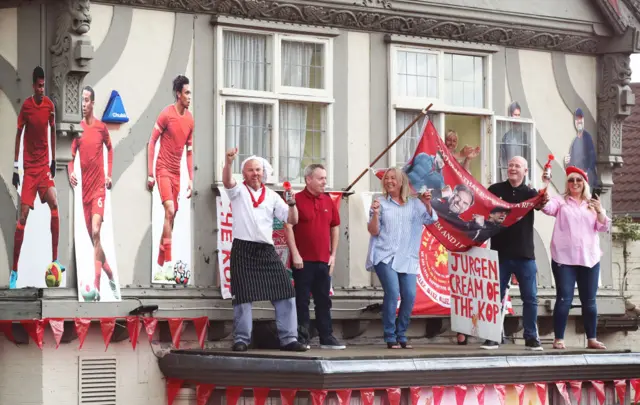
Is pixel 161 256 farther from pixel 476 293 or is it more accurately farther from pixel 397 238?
pixel 476 293

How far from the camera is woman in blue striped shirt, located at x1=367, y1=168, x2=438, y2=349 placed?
53.9 ft

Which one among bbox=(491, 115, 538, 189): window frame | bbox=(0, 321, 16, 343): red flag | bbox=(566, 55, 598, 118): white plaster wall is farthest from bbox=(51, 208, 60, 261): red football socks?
bbox=(566, 55, 598, 118): white plaster wall

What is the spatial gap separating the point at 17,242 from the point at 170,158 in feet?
5.99

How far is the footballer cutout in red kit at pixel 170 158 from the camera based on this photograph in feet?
53.3

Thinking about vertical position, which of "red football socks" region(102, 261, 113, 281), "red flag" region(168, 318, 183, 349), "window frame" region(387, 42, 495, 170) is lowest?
"red flag" region(168, 318, 183, 349)

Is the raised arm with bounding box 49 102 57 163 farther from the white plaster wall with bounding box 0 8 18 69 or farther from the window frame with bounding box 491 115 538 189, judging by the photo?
the window frame with bounding box 491 115 538 189

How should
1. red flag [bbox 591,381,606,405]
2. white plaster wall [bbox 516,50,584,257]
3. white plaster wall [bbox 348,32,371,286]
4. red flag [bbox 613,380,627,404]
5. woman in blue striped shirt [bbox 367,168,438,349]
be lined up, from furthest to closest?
1. white plaster wall [bbox 516,50,584,257]
2. white plaster wall [bbox 348,32,371,286]
3. red flag [bbox 613,380,627,404]
4. red flag [bbox 591,381,606,405]
5. woman in blue striped shirt [bbox 367,168,438,349]

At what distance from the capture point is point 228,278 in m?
16.5

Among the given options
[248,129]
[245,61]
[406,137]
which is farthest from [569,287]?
[245,61]

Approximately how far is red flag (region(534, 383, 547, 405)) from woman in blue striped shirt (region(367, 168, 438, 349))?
1.43m

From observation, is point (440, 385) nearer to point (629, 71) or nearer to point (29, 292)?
point (29, 292)

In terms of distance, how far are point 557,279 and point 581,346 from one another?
2.21 m

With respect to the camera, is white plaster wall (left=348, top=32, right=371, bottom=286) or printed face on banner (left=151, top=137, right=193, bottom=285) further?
white plaster wall (left=348, top=32, right=371, bottom=286)

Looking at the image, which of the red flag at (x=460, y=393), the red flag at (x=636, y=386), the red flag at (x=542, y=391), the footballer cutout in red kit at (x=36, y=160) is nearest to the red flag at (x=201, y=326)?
the footballer cutout in red kit at (x=36, y=160)
